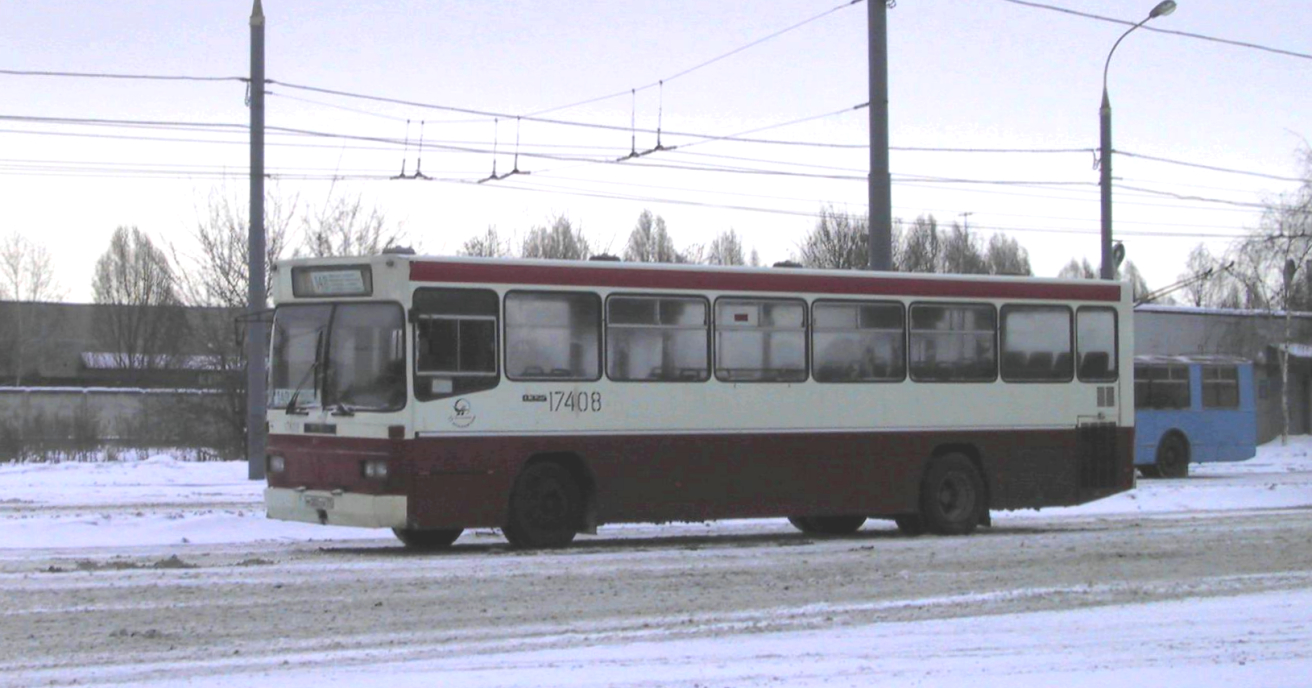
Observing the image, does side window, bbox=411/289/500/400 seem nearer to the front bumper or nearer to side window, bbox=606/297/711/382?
the front bumper

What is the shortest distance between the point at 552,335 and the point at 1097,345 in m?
7.37

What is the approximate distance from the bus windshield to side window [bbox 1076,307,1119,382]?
8704 mm

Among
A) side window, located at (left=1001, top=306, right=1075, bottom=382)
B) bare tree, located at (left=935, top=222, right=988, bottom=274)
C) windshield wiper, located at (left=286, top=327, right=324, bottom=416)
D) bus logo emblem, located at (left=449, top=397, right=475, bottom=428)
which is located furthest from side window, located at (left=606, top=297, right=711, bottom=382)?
bare tree, located at (left=935, top=222, right=988, bottom=274)

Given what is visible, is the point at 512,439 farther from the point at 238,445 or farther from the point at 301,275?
the point at 238,445

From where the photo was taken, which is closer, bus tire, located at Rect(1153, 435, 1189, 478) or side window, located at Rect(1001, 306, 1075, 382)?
side window, located at Rect(1001, 306, 1075, 382)

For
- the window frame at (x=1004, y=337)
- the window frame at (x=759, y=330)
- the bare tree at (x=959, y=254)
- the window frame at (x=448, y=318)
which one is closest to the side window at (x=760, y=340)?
the window frame at (x=759, y=330)

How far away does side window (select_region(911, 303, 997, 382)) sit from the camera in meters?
19.2

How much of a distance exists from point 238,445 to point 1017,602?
29.4m

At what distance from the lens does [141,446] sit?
4697 centimetres

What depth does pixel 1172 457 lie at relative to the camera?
3828 cm

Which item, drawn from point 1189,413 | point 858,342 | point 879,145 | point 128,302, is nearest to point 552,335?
point 858,342

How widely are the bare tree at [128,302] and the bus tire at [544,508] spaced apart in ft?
230

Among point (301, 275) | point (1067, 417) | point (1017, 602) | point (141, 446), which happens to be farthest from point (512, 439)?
point (141, 446)

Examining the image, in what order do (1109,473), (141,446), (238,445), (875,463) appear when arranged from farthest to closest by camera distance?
(141,446)
(238,445)
(1109,473)
(875,463)
